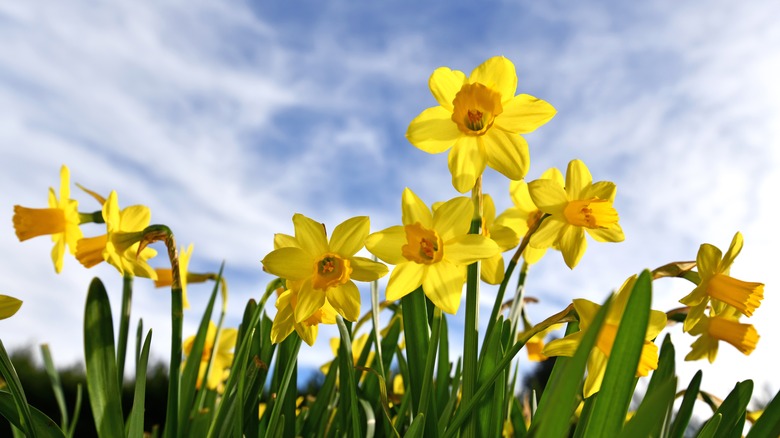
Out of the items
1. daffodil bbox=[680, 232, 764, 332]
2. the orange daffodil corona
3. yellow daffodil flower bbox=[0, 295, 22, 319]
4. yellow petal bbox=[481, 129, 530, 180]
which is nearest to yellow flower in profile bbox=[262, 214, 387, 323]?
the orange daffodil corona

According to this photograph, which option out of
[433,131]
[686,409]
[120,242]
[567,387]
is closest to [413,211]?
[433,131]

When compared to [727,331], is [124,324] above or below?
below

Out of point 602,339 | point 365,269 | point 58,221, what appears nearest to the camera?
point 602,339

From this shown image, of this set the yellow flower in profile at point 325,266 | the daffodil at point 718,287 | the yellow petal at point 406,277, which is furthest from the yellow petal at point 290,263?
the daffodil at point 718,287

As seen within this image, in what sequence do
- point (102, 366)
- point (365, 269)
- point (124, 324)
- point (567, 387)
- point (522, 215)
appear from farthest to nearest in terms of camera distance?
point (522, 215), point (124, 324), point (102, 366), point (365, 269), point (567, 387)

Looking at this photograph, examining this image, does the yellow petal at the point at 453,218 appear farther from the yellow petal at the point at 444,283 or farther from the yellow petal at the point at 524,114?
the yellow petal at the point at 524,114

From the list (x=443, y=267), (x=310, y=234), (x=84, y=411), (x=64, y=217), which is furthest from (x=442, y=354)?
(x=84, y=411)

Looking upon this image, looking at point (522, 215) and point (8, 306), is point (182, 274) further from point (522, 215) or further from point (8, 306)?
point (522, 215)
